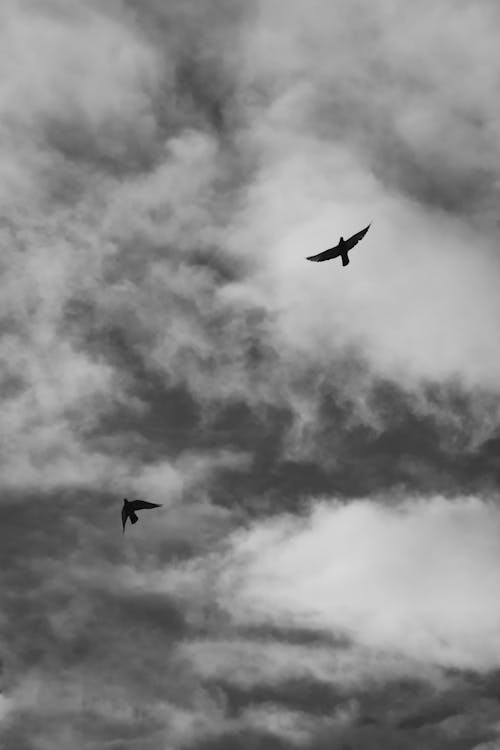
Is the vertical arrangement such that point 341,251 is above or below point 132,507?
above

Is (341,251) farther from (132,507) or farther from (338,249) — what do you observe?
(132,507)

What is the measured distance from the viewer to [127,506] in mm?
47250

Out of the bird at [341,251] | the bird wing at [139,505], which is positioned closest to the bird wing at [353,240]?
the bird at [341,251]

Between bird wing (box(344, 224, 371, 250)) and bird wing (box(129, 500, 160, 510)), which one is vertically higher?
bird wing (box(344, 224, 371, 250))

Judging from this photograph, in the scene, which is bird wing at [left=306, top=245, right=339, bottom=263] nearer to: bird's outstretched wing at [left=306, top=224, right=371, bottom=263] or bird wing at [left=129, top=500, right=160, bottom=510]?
bird's outstretched wing at [left=306, top=224, right=371, bottom=263]

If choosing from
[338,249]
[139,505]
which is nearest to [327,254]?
[338,249]

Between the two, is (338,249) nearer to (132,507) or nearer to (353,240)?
(353,240)

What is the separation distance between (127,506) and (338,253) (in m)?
20.0

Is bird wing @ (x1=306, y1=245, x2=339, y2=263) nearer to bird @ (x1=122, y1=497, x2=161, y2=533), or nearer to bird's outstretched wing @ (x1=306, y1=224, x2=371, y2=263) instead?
bird's outstretched wing @ (x1=306, y1=224, x2=371, y2=263)

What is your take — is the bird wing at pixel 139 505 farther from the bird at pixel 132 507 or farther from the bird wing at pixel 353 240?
the bird wing at pixel 353 240

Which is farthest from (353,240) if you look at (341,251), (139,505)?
(139,505)

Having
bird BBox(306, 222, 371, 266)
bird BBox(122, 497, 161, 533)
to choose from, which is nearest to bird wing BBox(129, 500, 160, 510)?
bird BBox(122, 497, 161, 533)

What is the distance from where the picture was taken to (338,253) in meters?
46.7

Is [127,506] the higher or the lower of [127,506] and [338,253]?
the lower
